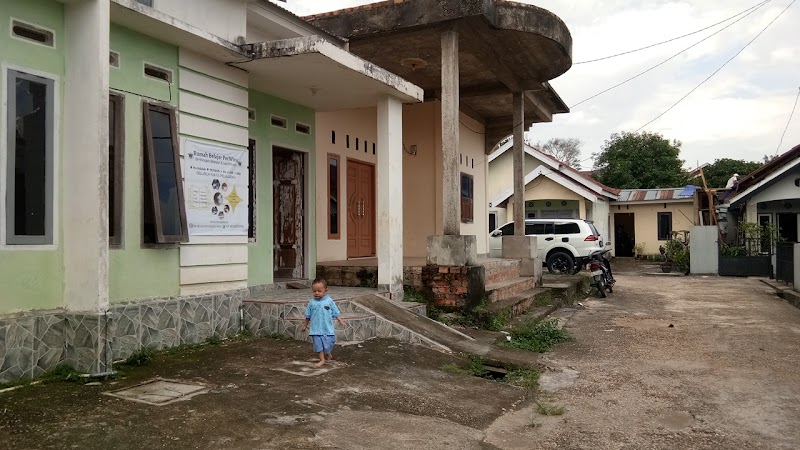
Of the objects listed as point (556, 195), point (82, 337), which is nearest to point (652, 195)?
point (556, 195)

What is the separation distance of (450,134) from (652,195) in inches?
815

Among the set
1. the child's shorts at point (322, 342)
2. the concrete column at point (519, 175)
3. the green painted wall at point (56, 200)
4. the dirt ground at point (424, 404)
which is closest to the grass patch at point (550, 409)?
the dirt ground at point (424, 404)

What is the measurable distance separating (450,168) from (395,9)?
105 inches

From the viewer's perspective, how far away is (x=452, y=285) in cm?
889

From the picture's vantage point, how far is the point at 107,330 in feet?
16.6

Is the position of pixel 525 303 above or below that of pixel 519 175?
below

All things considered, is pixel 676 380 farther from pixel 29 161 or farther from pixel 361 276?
pixel 29 161

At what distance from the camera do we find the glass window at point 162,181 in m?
6.17

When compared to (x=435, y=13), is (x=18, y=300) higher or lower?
lower

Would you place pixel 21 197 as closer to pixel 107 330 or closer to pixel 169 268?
pixel 107 330

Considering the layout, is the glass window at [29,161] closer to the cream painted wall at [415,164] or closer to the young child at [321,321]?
the young child at [321,321]

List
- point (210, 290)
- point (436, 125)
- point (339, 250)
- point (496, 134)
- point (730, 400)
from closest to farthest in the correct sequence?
1. point (730, 400)
2. point (210, 290)
3. point (339, 250)
4. point (436, 125)
5. point (496, 134)

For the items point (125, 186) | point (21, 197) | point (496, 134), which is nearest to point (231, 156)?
point (125, 186)

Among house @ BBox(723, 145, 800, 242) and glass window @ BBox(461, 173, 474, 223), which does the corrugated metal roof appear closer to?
house @ BBox(723, 145, 800, 242)
